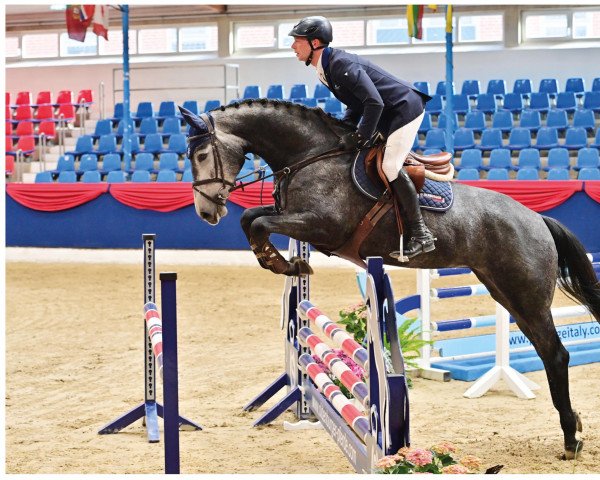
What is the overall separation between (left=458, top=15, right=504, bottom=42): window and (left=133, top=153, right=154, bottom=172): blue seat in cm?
661

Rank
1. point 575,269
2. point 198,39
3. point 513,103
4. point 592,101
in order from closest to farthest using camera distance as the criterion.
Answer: point 575,269 < point 592,101 < point 513,103 < point 198,39

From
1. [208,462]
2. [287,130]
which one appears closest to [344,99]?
[287,130]

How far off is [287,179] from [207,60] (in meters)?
14.5

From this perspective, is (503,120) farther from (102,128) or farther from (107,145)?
(102,128)

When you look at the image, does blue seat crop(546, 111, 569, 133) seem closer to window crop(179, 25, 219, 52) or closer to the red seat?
window crop(179, 25, 219, 52)

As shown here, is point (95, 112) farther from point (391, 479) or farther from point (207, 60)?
point (391, 479)

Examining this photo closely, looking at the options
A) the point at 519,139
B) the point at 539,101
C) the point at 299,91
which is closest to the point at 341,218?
the point at 519,139

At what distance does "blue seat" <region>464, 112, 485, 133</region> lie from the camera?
14.2 meters

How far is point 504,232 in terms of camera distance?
3.97 metres

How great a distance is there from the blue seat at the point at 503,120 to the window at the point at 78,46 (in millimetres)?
9242

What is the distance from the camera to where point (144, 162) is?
14.5 metres

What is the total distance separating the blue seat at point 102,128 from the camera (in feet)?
54.1

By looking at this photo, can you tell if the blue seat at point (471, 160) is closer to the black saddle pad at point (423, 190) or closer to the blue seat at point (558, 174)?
the blue seat at point (558, 174)

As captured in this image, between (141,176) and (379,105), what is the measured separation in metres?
10.4
